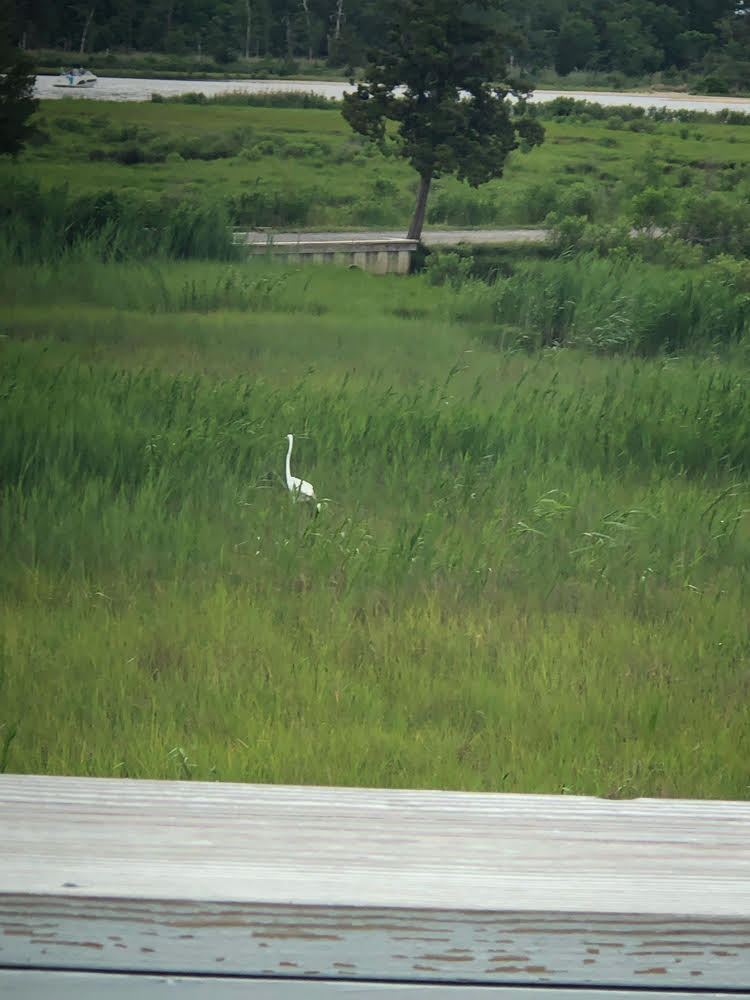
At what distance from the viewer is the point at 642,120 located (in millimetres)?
2891

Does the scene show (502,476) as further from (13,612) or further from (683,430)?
(13,612)

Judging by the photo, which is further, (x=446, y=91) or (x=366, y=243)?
(x=366, y=243)

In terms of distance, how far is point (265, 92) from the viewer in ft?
9.52

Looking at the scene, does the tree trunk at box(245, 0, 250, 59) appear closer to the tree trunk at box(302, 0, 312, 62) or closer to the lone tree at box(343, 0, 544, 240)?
the tree trunk at box(302, 0, 312, 62)

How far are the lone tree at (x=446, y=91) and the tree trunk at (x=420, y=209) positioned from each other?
5 cm

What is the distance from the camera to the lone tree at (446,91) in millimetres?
2809

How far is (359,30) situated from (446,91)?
267 millimetres

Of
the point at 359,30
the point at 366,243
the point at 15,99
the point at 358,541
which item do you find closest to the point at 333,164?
the point at 366,243

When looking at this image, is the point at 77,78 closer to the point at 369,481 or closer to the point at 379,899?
the point at 369,481

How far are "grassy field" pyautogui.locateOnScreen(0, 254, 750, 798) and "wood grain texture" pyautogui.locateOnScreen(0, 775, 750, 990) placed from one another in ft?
4.58

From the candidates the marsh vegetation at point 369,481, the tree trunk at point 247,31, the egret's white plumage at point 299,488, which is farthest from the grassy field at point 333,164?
the egret's white plumage at point 299,488

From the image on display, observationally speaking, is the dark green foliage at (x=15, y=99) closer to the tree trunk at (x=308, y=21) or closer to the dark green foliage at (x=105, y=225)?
the dark green foliage at (x=105, y=225)

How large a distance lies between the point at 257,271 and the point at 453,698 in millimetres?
1314

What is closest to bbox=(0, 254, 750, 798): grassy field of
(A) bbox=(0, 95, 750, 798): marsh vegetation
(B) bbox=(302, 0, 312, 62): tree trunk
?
(A) bbox=(0, 95, 750, 798): marsh vegetation
